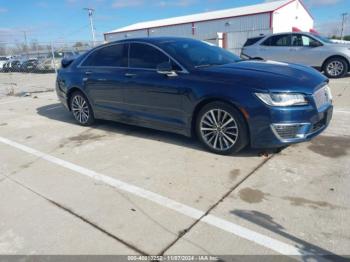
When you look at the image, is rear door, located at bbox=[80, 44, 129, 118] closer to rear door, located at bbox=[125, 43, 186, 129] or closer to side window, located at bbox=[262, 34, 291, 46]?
rear door, located at bbox=[125, 43, 186, 129]

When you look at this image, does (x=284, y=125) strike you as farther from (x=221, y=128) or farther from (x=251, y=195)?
(x=251, y=195)

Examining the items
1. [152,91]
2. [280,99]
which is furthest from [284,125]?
[152,91]

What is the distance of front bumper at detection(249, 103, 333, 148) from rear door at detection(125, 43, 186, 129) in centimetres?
108

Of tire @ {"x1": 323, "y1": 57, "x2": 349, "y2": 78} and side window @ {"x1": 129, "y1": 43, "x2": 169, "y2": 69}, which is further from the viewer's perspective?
tire @ {"x1": 323, "y1": 57, "x2": 349, "y2": 78}

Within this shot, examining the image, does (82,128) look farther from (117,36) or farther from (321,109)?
(117,36)

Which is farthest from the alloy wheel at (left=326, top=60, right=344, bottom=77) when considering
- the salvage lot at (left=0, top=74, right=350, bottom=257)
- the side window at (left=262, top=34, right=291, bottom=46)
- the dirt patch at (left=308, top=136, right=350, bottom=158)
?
Result: the dirt patch at (left=308, top=136, right=350, bottom=158)

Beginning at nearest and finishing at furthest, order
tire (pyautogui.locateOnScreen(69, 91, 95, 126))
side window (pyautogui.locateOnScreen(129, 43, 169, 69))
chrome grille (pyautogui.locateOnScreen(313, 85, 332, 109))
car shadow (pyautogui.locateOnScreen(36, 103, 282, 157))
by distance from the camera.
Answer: chrome grille (pyautogui.locateOnScreen(313, 85, 332, 109)), car shadow (pyautogui.locateOnScreen(36, 103, 282, 157)), side window (pyautogui.locateOnScreen(129, 43, 169, 69)), tire (pyautogui.locateOnScreen(69, 91, 95, 126))

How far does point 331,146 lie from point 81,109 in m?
4.39

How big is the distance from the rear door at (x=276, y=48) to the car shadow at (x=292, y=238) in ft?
30.9

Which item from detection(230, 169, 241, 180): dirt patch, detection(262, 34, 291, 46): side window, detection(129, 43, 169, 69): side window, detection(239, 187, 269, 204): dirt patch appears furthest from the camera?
detection(262, 34, 291, 46): side window

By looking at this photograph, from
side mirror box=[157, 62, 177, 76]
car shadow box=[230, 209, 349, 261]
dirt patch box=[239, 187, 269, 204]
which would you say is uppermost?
side mirror box=[157, 62, 177, 76]

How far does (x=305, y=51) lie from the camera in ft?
35.1

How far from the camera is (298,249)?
92.4 inches

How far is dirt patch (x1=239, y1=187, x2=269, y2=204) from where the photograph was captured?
9.99ft
